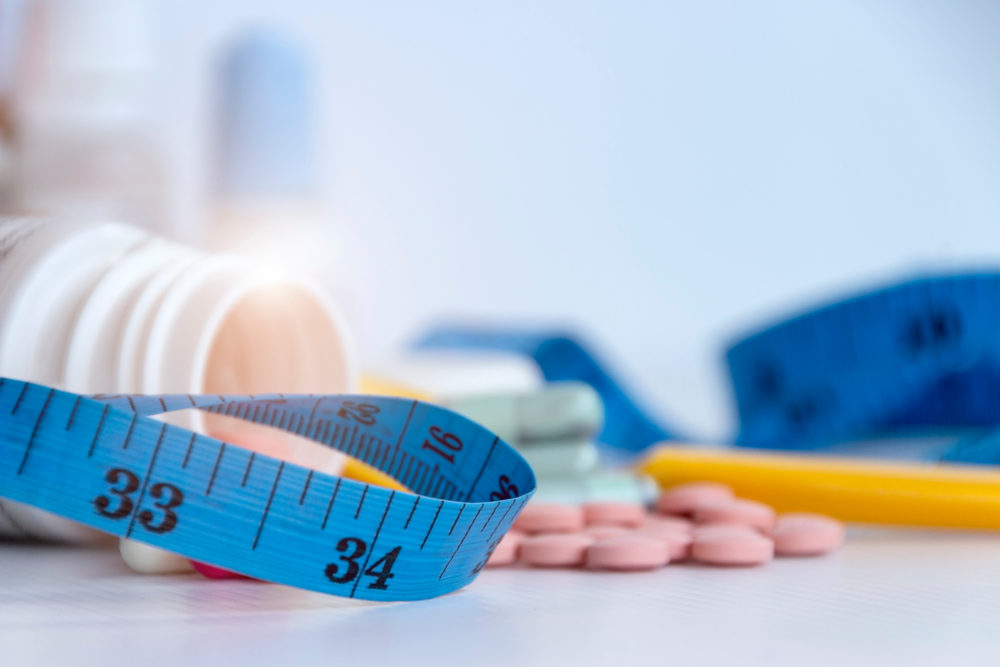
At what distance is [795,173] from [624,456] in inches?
37.6

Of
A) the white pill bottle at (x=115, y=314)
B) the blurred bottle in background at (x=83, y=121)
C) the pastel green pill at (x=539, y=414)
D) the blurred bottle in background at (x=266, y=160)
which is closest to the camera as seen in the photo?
the white pill bottle at (x=115, y=314)

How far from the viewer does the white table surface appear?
436mm

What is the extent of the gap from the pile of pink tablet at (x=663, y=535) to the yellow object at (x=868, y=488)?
36 mm

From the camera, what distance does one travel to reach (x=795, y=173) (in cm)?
196

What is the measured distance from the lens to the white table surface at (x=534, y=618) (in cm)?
44

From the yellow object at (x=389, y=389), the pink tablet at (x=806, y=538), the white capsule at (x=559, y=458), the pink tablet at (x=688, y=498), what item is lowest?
the yellow object at (x=389, y=389)

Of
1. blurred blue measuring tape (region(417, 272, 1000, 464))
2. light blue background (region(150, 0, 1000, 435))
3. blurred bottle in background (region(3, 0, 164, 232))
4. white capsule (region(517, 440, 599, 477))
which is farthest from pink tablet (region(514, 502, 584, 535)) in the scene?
light blue background (region(150, 0, 1000, 435))

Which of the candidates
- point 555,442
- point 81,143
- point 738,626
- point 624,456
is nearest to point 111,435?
point 738,626

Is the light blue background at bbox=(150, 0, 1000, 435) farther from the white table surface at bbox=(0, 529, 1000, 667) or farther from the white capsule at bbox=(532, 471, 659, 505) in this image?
the white table surface at bbox=(0, 529, 1000, 667)

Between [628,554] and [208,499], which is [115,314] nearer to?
[208,499]

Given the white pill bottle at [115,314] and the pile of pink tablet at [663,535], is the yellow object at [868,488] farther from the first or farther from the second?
the white pill bottle at [115,314]

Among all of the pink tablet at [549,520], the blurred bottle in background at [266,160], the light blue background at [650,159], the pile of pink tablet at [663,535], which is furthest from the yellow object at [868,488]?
the light blue background at [650,159]

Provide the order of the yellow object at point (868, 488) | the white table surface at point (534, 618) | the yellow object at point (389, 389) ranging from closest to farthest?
the white table surface at point (534, 618) < the yellow object at point (868, 488) < the yellow object at point (389, 389)

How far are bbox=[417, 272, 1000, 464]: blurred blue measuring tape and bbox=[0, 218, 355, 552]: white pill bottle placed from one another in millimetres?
647
